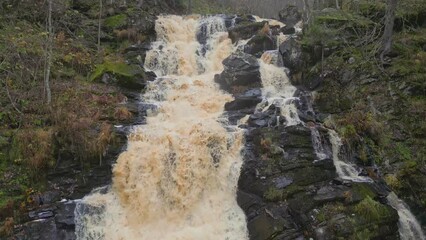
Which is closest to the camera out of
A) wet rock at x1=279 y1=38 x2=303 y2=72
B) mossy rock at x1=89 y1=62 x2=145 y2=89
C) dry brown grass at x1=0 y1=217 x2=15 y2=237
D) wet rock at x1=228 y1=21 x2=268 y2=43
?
dry brown grass at x1=0 y1=217 x2=15 y2=237

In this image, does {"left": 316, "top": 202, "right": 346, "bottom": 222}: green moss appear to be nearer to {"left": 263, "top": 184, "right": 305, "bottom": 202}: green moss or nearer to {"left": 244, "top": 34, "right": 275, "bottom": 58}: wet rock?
{"left": 263, "top": 184, "right": 305, "bottom": 202}: green moss

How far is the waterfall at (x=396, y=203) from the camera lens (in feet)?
37.3

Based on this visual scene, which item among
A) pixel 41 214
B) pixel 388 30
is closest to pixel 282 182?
pixel 41 214

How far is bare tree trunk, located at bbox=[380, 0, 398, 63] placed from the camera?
16547mm

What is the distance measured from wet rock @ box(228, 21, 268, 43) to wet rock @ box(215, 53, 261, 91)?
4245 mm

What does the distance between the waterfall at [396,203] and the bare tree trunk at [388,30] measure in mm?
6164

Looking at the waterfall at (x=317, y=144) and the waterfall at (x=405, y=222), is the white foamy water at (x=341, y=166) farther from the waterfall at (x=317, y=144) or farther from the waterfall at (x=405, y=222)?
the waterfall at (x=405, y=222)

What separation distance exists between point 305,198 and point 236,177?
250 centimetres

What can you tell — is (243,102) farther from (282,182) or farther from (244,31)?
(244,31)

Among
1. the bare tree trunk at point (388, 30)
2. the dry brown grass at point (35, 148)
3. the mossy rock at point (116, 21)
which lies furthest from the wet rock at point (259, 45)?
the dry brown grass at point (35, 148)

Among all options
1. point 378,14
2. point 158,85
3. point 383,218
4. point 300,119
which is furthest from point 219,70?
point 383,218

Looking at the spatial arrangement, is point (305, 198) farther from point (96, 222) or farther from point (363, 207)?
point (96, 222)

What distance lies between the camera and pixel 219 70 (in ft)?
70.1

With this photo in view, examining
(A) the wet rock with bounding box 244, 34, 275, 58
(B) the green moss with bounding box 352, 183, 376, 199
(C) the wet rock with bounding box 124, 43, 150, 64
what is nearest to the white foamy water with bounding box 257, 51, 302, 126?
(A) the wet rock with bounding box 244, 34, 275, 58
